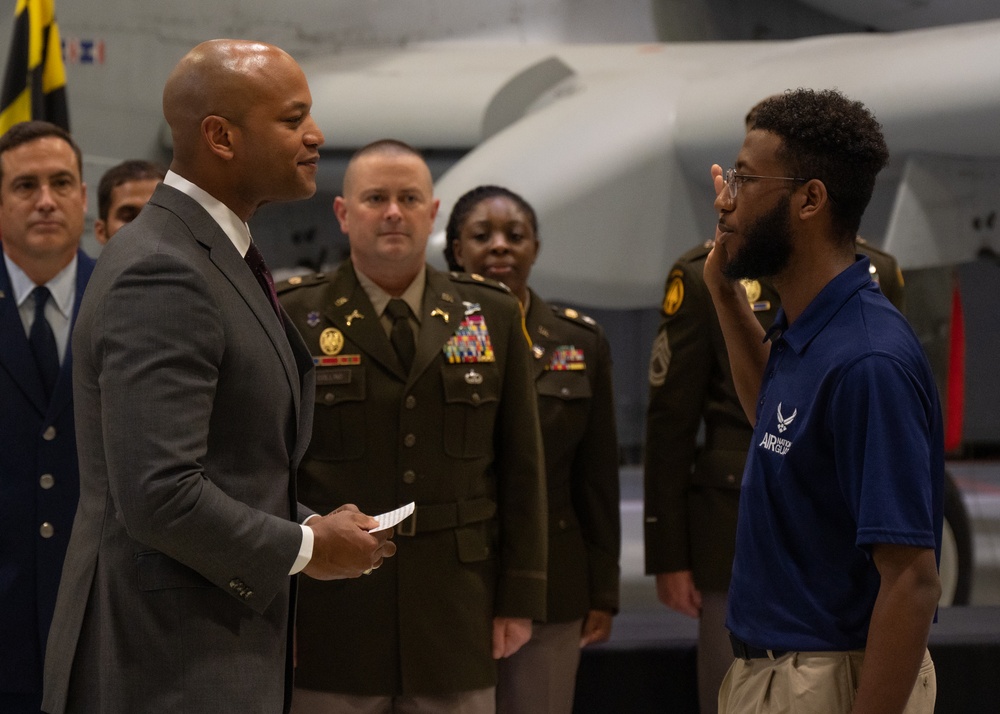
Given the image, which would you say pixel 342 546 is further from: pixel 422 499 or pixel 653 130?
pixel 653 130

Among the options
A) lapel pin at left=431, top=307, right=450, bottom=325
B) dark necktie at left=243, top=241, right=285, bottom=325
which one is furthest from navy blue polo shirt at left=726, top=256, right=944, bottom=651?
lapel pin at left=431, top=307, right=450, bottom=325

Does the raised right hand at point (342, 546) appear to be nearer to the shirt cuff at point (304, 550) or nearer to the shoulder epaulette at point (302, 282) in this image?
the shirt cuff at point (304, 550)

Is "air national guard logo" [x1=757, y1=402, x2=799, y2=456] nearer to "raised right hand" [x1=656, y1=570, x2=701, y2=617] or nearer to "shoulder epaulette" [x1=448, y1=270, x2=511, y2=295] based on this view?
"shoulder epaulette" [x1=448, y1=270, x2=511, y2=295]

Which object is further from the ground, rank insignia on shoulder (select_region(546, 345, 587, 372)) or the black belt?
rank insignia on shoulder (select_region(546, 345, 587, 372))

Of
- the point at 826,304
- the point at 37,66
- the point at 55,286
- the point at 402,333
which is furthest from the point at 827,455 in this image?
the point at 37,66

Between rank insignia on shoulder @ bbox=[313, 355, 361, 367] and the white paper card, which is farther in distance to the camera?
rank insignia on shoulder @ bbox=[313, 355, 361, 367]

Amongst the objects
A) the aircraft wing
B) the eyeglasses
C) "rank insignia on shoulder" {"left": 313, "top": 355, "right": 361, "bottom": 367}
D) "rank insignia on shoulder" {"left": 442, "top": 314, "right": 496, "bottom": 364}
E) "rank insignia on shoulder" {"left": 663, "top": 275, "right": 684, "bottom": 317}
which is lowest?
"rank insignia on shoulder" {"left": 313, "top": 355, "right": 361, "bottom": 367}

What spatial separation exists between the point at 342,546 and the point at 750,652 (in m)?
0.57

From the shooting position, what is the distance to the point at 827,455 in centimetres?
147

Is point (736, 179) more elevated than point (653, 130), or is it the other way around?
point (653, 130)

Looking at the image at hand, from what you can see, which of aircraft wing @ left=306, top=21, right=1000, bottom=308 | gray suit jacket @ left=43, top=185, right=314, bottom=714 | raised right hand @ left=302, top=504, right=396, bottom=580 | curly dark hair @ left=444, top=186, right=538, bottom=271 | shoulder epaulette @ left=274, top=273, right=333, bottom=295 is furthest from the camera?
aircraft wing @ left=306, top=21, right=1000, bottom=308

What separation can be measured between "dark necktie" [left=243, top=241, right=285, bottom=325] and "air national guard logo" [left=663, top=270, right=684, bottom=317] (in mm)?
1334

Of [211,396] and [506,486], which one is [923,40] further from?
[211,396]

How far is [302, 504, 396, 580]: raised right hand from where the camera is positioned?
1.46 meters
